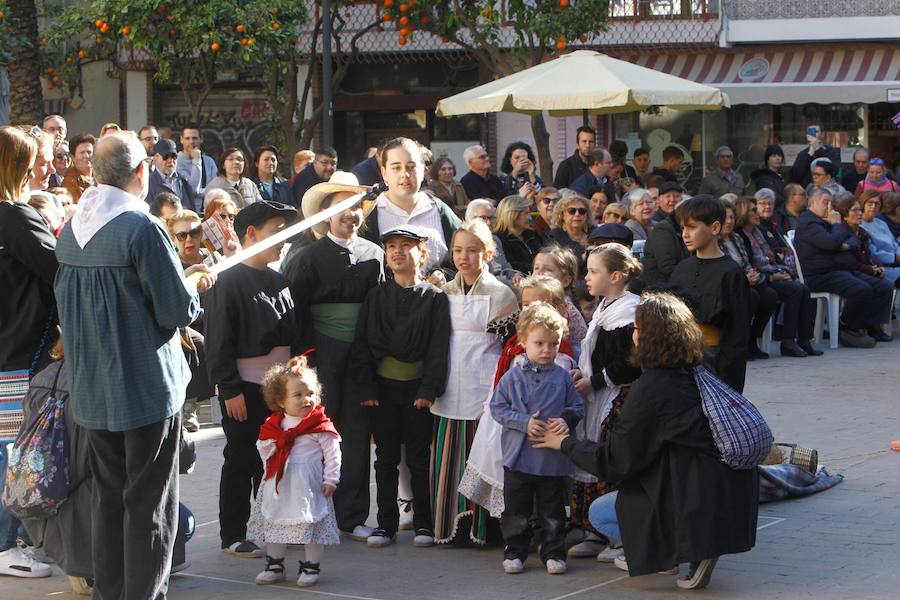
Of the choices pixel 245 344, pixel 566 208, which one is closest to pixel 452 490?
pixel 245 344

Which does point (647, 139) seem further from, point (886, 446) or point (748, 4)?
point (886, 446)

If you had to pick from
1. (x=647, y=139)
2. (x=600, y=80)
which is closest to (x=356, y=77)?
(x=647, y=139)

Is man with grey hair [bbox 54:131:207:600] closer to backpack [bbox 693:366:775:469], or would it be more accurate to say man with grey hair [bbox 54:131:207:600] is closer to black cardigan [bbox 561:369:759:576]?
black cardigan [bbox 561:369:759:576]

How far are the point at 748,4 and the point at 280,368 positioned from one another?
65.2ft

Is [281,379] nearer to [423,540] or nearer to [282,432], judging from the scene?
[282,432]

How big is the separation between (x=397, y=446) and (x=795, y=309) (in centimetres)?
755

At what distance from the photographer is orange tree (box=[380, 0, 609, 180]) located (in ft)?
67.6

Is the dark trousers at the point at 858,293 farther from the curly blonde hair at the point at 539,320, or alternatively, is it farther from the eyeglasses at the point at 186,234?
the curly blonde hair at the point at 539,320

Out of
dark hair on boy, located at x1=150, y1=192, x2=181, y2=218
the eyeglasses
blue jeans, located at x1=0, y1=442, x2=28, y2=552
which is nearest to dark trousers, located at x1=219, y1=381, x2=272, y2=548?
blue jeans, located at x1=0, y1=442, x2=28, y2=552

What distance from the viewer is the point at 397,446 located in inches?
296

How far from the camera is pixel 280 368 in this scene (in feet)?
21.9

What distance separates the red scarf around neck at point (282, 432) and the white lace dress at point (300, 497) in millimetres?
21

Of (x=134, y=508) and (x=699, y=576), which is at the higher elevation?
(x=134, y=508)

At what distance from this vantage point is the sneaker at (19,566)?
22.3ft
